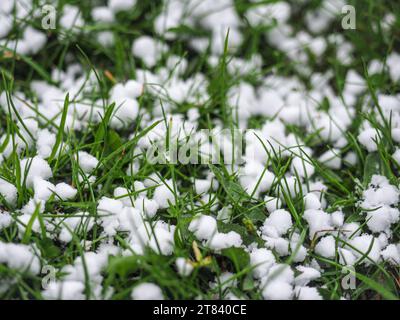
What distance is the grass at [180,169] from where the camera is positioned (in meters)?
0.77

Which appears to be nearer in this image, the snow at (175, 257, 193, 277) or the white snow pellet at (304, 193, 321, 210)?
the snow at (175, 257, 193, 277)

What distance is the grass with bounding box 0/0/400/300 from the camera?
2.53 ft

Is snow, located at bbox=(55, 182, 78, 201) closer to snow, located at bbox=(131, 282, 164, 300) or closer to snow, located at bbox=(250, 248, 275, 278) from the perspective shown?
snow, located at bbox=(131, 282, 164, 300)

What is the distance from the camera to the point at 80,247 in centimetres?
76

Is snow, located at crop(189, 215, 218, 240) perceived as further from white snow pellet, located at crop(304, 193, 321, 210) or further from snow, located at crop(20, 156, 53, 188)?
snow, located at crop(20, 156, 53, 188)

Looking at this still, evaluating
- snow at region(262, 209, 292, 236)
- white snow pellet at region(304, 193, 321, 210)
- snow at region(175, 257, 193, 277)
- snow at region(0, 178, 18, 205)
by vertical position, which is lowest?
snow at region(175, 257, 193, 277)

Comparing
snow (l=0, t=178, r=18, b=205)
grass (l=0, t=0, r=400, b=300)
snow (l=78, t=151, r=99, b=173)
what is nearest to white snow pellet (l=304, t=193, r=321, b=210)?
grass (l=0, t=0, r=400, b=300)

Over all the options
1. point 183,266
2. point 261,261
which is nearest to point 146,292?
point 183,266

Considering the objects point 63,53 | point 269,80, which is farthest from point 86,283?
point 269,80

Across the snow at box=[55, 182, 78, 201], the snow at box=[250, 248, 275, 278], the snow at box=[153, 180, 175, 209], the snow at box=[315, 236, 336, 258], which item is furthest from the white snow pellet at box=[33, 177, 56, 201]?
the snow at box=[315, 236, 336, 258]

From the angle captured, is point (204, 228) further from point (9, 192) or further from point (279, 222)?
point (9, 192)

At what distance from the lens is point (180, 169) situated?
40.0 inches

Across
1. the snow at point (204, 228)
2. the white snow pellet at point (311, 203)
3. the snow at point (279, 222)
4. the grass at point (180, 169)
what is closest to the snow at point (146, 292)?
the grass at point (180, 169)

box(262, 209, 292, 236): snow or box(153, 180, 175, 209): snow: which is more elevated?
box(153, 180, 175, 209): snow
